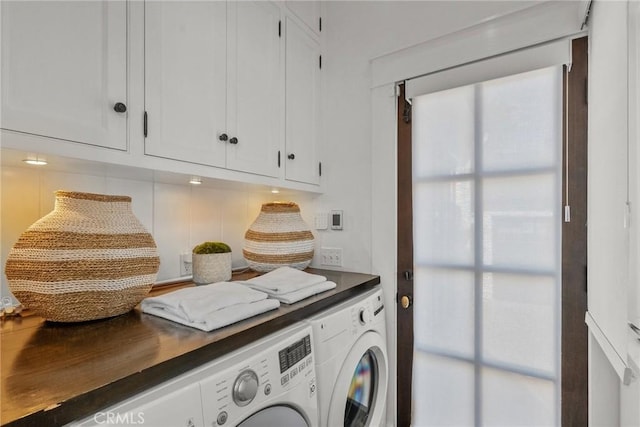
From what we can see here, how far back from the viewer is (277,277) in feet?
4.05

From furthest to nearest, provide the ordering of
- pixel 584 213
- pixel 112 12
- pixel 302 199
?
pixel 302 199, pixel 584 213, pixel 112 12

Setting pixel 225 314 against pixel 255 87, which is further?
pixel 255 87

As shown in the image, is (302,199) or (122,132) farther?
(302,199)

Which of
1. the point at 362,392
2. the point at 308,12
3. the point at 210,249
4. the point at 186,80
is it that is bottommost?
the point at 362,392

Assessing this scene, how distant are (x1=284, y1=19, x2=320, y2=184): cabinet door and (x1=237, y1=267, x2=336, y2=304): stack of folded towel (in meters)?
0.51

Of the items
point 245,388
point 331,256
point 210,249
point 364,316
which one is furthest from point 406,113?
point 245,388

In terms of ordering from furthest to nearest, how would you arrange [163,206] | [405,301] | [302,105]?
1. [302,105]
2. [405,301]
3. [163,206]

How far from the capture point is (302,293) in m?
1.11

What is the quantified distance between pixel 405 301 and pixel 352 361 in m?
0.47

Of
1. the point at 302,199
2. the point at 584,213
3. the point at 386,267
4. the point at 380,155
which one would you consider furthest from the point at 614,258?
the point at 302,199

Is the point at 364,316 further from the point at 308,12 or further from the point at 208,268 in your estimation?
the point at 308,12

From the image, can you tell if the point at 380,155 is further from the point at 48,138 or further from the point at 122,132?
the point at 48,138

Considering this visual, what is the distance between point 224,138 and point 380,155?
786 millimetres

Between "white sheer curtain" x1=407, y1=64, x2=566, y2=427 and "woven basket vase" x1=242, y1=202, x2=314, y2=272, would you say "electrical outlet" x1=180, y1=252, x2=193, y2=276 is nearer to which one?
"woven basket vase" x1=242, y1=202, x2=314, y2=272
